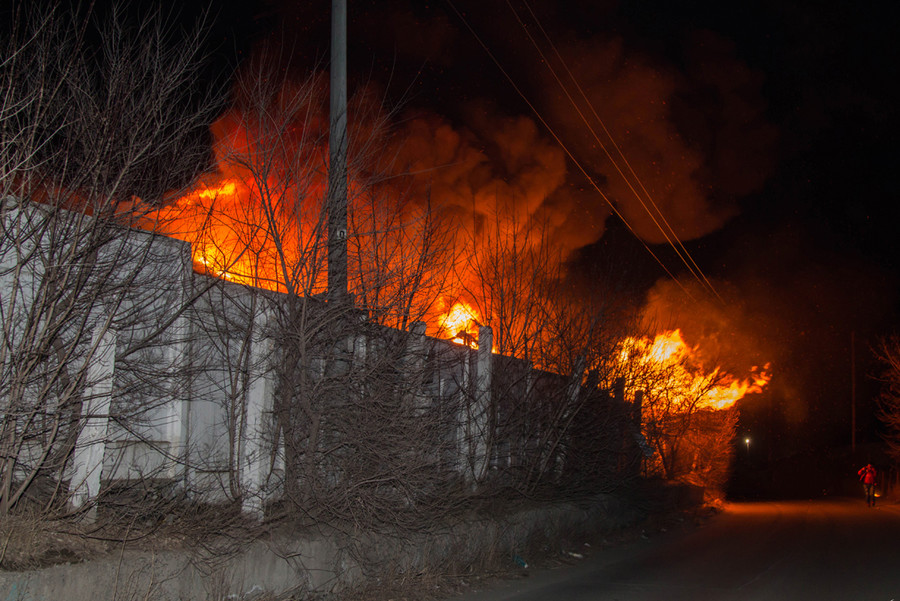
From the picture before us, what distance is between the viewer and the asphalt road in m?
8.64

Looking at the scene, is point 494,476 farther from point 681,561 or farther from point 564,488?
point 681,561

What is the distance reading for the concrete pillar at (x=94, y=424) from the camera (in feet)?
18.9

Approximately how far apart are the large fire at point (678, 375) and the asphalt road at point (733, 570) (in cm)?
354

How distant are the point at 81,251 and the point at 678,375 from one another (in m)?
17.5

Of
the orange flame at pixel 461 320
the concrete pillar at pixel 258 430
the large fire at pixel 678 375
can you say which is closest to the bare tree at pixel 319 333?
the concrete pillar at pixel 258 430

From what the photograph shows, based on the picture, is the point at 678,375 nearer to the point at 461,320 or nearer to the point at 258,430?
the point at 461,320

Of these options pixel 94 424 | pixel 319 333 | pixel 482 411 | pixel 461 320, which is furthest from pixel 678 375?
pixel 94 424

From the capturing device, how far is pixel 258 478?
24.0 feet

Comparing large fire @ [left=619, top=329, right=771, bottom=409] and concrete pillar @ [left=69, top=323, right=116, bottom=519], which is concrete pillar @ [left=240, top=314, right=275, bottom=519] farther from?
large fire @ [left=619, top=329, right=771, bottom=409]

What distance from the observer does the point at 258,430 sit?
744 cm

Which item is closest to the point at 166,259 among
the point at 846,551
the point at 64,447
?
the point at 64,447

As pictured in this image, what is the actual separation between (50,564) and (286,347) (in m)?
3.11

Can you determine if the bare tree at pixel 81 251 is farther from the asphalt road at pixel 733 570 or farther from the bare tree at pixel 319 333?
the asphalt road at pixel 733 570

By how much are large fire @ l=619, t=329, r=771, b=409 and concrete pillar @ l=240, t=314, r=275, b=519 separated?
9.13 meters
